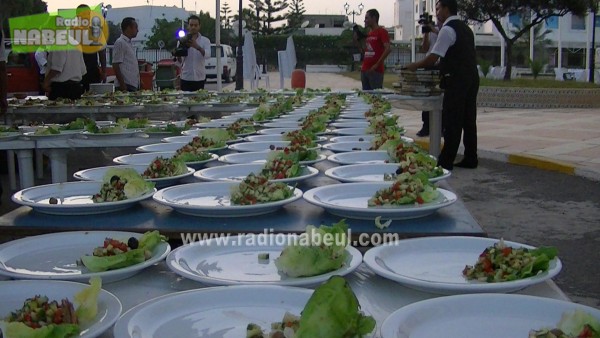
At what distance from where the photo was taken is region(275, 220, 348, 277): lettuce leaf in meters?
1.31

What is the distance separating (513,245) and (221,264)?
66 cm

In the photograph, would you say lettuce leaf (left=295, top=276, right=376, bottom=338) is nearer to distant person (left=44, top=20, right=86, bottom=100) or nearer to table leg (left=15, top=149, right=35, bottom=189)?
table leg (left=15, top=149, right=35, bottom=189)

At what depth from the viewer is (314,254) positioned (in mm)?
1315

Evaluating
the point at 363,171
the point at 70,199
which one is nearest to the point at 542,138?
the point at 363,171

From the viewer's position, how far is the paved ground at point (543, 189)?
415 centimetres

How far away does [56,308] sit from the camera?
1.06 metres

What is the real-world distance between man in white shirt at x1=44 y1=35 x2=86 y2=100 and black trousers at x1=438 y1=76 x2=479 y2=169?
3593 millimetres

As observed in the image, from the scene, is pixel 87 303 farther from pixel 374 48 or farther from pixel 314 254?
pixel 374 48

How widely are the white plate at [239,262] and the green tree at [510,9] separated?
15492 millimetres

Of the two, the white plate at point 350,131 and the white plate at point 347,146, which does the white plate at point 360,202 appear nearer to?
the white plate at point 347,146

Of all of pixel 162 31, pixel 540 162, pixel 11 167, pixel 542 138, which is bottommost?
pixel 540 162

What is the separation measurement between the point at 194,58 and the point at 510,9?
1142 cm

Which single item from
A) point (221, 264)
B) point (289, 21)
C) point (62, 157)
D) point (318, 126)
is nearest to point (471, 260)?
point (221, 264)

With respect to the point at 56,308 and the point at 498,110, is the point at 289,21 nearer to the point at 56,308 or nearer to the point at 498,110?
the point at 498,110
